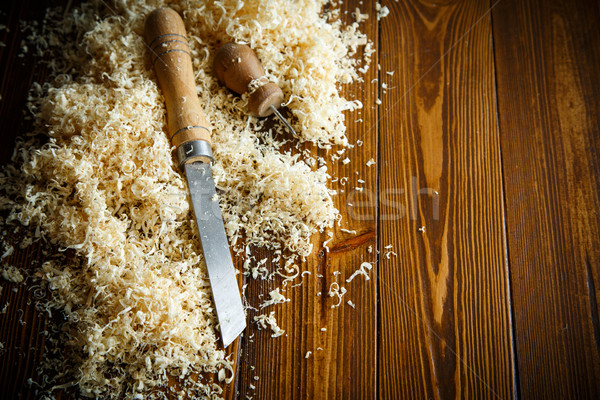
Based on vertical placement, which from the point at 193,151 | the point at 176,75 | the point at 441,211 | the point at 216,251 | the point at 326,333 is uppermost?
the point at 176,75

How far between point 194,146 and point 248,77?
A: 27 centimetres

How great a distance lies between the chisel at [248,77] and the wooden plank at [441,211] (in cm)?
35

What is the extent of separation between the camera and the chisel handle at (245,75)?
4.17 feet

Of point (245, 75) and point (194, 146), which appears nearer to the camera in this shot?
point (194, 146)

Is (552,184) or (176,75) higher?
(176,75)

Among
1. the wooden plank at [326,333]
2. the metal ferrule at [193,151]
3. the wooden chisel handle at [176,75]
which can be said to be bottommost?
the wooden plank at [326,333]

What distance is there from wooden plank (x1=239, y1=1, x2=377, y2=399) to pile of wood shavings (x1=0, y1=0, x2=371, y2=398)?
65mm

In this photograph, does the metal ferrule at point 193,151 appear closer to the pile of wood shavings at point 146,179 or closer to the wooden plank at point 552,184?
the pile of wood shavings at point 146,179

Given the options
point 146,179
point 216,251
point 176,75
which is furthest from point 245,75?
point 216,251

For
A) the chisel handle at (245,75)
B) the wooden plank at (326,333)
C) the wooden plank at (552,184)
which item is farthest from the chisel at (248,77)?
the wooden plank at (552,184)

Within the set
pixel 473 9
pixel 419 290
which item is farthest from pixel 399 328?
pixel 473 9

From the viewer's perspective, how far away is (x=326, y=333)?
3.74 ft

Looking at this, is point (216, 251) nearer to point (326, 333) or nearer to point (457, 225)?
point (326, 333)

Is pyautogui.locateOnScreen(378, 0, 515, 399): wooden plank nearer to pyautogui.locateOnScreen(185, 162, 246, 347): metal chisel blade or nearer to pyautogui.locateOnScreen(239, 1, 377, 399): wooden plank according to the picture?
pyautogui.locateOnScreen(239, 1, 377, 399): wooden plank
